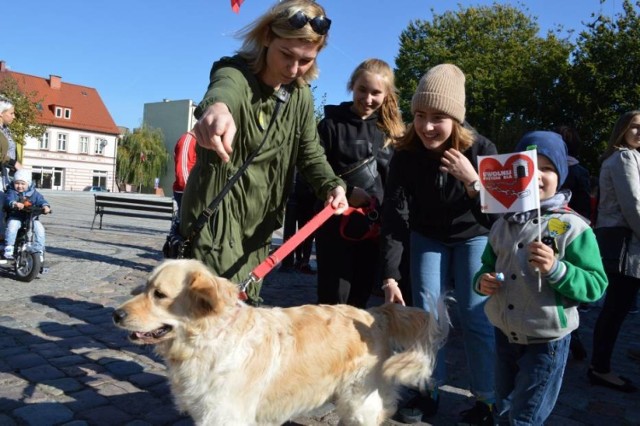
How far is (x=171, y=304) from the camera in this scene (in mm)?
2520

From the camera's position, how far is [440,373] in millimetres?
3635

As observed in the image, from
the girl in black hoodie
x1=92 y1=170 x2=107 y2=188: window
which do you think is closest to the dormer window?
x1=92 y1=170 x2=107 y2=188: window

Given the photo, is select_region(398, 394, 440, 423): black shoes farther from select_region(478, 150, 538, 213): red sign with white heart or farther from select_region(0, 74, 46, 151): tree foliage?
select_region(0, 74, 46, 151): tree foliage

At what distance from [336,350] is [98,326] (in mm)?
3767

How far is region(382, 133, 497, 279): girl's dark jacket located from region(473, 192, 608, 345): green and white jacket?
1.54 feet

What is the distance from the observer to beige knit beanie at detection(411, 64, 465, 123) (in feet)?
10.4

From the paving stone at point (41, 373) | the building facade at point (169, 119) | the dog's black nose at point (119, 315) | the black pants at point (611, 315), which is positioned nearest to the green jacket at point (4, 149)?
the paving stone at point (41, 373)

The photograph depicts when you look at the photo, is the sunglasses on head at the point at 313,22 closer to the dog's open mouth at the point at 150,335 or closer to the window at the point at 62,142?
the dog's open mouth at the point at 150,335

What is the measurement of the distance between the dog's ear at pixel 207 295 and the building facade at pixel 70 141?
70591 millimetres

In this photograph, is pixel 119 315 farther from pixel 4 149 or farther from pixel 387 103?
pixel 4 149

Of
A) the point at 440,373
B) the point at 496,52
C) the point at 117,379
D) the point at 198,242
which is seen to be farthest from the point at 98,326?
the point at 496,52

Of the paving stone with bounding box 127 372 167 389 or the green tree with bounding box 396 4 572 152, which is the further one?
the green tree with bounding box 396 4 572 152

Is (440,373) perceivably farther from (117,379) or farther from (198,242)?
(117,379)

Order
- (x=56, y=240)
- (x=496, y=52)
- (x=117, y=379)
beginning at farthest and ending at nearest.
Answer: (x=496, y=52), (x=56, y=240), (x=117, y=379)
